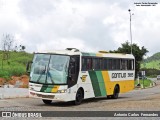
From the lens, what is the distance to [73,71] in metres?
22.0

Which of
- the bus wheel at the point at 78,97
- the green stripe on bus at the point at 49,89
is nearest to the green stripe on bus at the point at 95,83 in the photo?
the bus wheel at the point at 78,97

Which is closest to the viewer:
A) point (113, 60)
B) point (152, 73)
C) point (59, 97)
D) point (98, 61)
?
point (59, 97)

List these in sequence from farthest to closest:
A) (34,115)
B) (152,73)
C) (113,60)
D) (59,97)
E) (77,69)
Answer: (152,73)
(113,60)
(77,69)
(59,97)
(34,115)

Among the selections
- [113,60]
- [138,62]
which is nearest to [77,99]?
[113,60]

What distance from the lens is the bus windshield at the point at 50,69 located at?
21.2 metres

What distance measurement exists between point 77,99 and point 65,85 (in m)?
1.84

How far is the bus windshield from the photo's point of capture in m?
21.2

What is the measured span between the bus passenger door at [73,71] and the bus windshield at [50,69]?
1.08 ft

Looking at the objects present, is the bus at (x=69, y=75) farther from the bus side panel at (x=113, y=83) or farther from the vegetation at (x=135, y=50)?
the vegetation at (x=135, y=50)

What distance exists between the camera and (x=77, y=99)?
893 inches

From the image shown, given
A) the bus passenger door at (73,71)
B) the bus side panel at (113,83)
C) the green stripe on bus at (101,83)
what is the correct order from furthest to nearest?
the bus side panel at (113,83) → the green stripe on bus at (101,83) → the bus passenger door at (73,71)

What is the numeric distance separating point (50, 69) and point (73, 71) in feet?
4.61

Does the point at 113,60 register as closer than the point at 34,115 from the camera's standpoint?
No

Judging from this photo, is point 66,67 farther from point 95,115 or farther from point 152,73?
point 152,73
